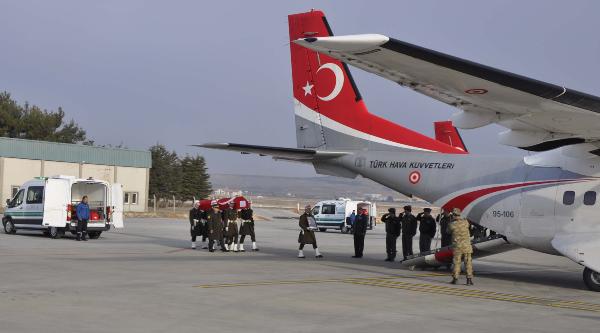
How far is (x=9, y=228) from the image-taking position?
1141 inches

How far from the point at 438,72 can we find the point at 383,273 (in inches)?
257

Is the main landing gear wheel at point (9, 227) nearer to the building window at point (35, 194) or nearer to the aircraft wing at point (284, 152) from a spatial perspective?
the building window at point (35, 194)

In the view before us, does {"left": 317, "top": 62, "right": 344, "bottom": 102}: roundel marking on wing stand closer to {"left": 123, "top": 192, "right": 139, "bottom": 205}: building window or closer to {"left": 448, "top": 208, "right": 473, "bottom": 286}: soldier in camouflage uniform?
{"left": 448, "top": 208, "right": 473, "bottom": 286}: soldier in camouflage uniform

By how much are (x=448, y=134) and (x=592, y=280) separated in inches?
609

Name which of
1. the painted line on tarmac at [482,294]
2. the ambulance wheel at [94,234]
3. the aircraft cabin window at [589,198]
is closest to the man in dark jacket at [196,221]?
the ambulance wheel at [94,234]

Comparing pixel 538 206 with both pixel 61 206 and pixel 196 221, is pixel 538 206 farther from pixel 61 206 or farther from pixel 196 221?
pixel 61 206

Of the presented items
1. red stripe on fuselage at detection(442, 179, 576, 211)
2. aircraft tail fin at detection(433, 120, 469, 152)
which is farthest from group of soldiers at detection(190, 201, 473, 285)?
aircraft tail fin at detection(433, 120, 469, 152)

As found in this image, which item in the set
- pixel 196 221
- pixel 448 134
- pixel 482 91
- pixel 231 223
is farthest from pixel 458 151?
pixel 448 134

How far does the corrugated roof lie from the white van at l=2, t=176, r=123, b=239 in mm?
27135

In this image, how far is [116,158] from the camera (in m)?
60.7

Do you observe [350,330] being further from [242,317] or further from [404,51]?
[404,51]

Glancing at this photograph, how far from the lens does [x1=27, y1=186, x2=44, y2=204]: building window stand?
2722cm

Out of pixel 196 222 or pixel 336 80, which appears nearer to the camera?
pixel 336 80

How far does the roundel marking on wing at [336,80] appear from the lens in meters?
20.3
